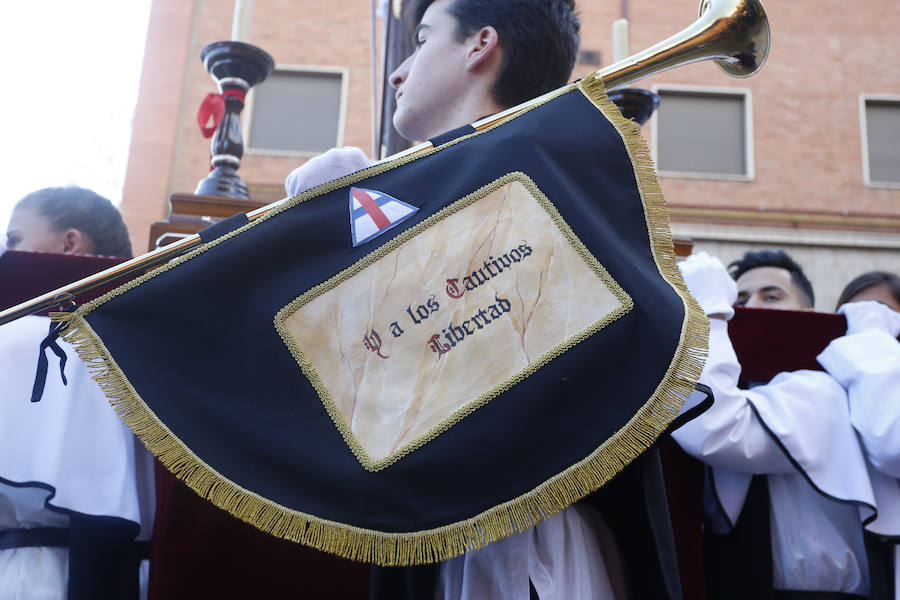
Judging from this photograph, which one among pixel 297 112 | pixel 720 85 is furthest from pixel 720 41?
pixel 720 85

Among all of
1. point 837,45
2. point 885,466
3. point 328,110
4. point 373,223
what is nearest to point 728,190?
point 837,45

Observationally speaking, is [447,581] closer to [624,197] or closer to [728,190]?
[624,197]

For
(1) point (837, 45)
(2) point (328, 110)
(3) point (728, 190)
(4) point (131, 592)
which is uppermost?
(1) point (837, 45)

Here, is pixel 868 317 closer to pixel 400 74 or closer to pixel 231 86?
pixel 400 74

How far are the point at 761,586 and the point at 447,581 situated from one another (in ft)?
2.72

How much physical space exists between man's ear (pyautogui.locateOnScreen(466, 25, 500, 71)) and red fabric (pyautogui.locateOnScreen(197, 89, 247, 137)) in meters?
1.45

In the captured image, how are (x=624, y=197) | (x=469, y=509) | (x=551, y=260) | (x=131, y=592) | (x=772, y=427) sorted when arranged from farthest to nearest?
(x=772, y=427), (x=131, y=592), (x=624, y=197), (x=551, y=260), (x=469, y=509)

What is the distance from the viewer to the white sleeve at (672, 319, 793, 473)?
1.89 meters

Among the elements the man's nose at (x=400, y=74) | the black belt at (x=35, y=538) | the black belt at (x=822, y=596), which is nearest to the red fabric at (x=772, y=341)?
the black belt at (x=822, y=596)

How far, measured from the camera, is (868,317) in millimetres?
2195

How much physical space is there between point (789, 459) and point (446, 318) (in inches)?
37.2

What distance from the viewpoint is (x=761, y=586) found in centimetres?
196

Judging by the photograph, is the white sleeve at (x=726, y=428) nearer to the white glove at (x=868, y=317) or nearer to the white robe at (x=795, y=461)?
the white robe at (x=795, y=461)

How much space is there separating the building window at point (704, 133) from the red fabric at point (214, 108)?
881cm
